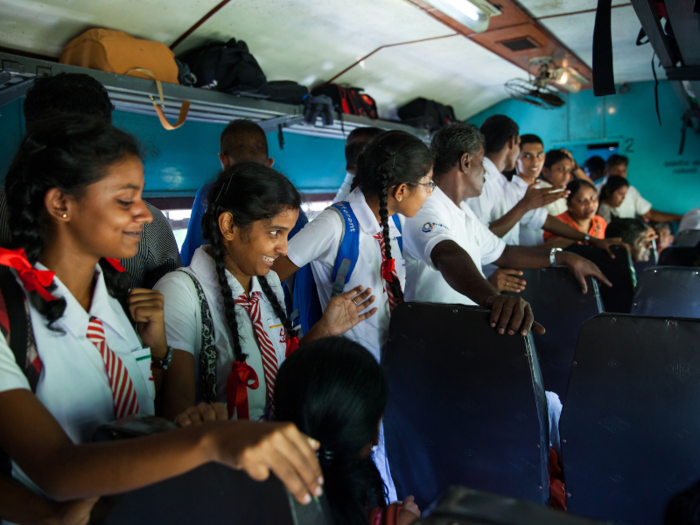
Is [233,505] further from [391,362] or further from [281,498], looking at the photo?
[391,362]

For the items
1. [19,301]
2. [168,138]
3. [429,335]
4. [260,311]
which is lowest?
[429,335]

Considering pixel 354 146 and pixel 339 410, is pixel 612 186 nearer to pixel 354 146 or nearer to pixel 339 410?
pixel 354 146

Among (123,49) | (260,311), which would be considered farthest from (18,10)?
(260,311)

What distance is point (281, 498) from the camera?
2.14ft

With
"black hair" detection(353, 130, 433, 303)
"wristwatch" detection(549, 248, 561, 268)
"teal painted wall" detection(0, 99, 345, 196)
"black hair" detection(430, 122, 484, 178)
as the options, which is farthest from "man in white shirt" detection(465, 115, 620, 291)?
"teal painted wall" detection(0, 99, 345, 196)

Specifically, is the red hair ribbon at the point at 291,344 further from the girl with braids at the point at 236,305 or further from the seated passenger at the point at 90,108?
the seated passenger at the point at 90,108

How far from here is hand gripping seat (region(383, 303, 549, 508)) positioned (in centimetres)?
150

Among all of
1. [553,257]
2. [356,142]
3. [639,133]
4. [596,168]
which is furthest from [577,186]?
[639,133]

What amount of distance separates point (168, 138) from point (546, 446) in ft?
13.1

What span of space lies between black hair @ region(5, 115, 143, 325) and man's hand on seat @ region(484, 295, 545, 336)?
3.54 ft

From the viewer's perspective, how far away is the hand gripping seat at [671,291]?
2.29 metres

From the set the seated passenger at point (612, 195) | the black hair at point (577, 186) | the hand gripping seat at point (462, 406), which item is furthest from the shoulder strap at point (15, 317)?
the seated passenger at point (612, 195)

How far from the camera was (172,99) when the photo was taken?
11.8 ft

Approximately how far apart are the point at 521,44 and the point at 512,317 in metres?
4.78
